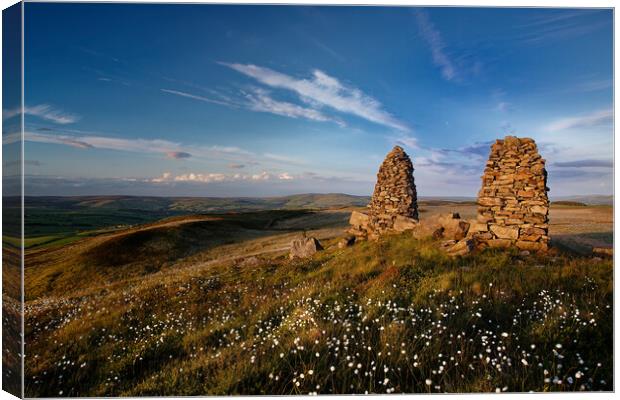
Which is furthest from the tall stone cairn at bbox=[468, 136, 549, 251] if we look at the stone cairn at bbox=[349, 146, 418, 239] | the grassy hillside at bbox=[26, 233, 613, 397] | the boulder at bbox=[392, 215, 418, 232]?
the stone cairn at bbox=[349, 146, 418, 239]

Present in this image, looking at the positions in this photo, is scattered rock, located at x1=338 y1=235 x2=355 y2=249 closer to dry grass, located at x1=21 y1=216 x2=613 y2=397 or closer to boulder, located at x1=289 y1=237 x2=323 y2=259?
boulder, located at x1=289 y1=237 x2=323 y2=259

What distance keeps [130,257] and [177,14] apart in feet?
77.6

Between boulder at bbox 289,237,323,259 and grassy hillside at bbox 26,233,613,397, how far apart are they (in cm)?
702

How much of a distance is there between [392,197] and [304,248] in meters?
5.65

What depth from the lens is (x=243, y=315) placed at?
8.16m

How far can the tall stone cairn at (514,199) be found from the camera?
32.8 feet

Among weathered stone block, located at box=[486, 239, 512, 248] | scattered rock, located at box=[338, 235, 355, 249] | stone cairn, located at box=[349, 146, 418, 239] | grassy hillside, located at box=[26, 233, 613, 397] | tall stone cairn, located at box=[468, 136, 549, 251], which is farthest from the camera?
scattered rock, located at box=[338, 235, 355, 249]

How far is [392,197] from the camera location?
16172 millimetres

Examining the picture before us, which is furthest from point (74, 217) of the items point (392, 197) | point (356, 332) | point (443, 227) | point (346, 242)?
point (356, 332)

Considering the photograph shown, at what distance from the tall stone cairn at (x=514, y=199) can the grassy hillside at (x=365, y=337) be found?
932mm

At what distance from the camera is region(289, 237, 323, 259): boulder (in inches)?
675

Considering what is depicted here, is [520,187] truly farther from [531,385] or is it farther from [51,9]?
[51,9]

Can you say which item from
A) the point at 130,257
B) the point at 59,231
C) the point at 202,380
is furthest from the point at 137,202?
the point at 202,380

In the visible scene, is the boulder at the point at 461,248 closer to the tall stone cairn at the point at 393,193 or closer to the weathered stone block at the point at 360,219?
the tall stone cairn at the point at 393,193
